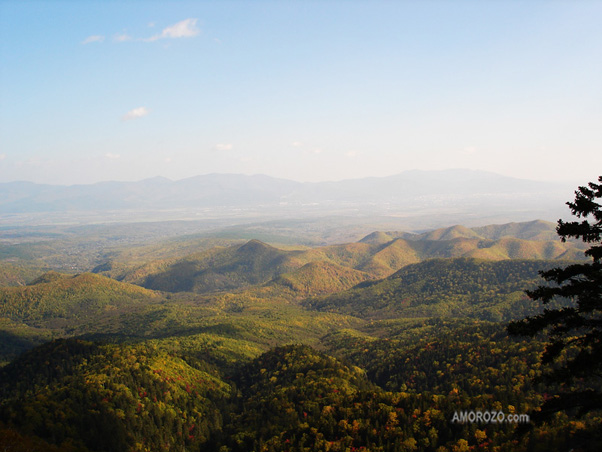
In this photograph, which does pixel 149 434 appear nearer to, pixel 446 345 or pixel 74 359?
pixel 74 359

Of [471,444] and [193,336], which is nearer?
[471,444]

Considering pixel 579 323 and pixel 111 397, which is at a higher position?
pixel 579 323

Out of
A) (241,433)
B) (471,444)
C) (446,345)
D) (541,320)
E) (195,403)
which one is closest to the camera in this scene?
(541,320)

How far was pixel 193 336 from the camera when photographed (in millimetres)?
162125

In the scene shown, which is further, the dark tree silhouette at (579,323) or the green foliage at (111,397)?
the green foliage at (111,397)

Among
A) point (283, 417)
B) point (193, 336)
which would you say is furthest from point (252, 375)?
point (193, 336)

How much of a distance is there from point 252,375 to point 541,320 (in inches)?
4420

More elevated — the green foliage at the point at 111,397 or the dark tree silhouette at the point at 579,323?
the dark tree silhouette at the point at 579,323

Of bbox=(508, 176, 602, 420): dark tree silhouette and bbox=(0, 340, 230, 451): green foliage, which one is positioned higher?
bbox=(508, 176, 602, 420): dark tree silhouette

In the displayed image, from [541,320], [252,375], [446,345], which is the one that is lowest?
[252,375]

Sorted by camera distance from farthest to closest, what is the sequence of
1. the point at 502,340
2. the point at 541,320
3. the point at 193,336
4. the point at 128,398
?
the point at 193,336 < the point at 502,340 < the point at 128,398 < the point at 541,320

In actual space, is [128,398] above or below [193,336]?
above

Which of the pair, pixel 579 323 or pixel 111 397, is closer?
pixel 579 323

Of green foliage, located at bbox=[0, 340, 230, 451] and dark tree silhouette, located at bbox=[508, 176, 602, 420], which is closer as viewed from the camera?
dark tree silhouette, located at bbox=[508, 176, 602, 420]
